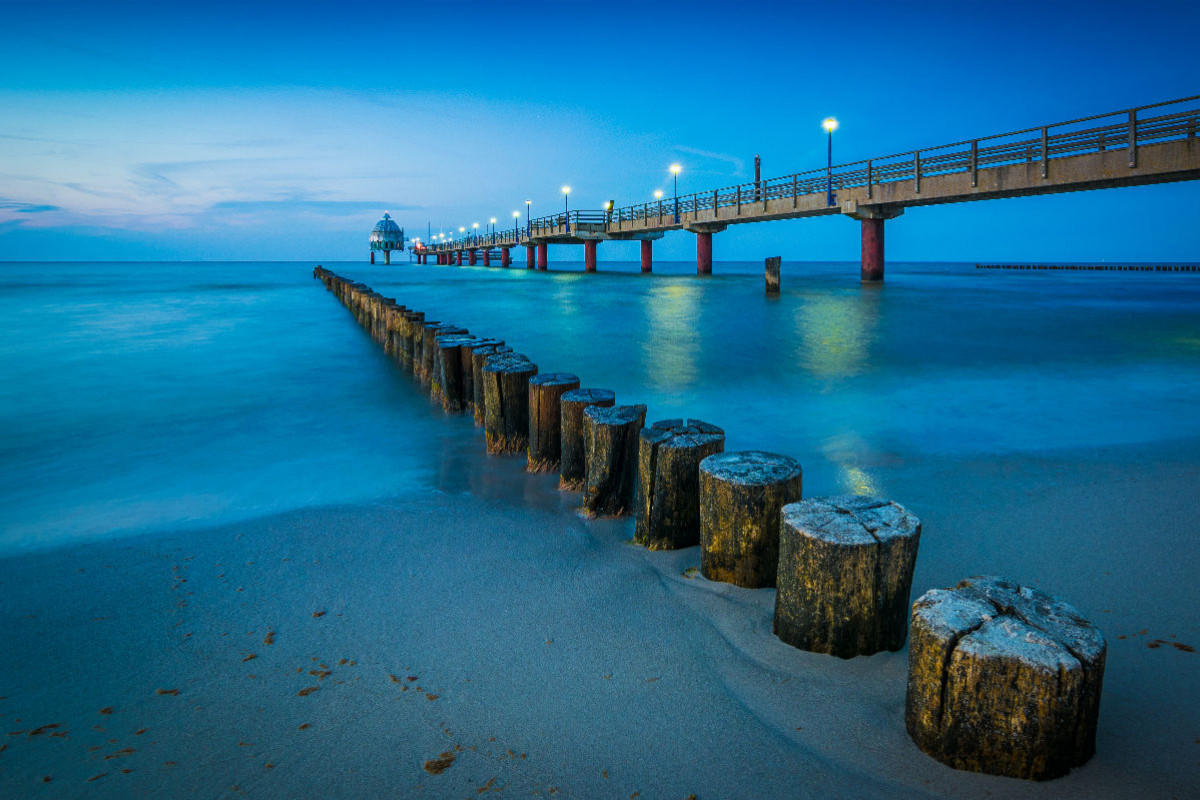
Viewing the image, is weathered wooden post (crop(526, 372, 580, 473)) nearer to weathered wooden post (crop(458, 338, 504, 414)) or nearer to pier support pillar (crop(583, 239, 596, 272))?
weathered wooden post (crop(458, 338, 504, 414))

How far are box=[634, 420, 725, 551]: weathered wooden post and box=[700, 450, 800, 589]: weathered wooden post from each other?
0.95 feet

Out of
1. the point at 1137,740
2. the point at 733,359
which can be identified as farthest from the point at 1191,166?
the point at 1137,740

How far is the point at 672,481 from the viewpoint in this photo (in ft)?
12.2

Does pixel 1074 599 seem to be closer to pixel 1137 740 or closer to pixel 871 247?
pixel 1137 740

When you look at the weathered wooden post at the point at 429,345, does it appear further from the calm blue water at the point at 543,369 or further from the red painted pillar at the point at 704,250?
the red painted pillar at the point at 704,250

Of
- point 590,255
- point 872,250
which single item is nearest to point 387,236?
point 590,255

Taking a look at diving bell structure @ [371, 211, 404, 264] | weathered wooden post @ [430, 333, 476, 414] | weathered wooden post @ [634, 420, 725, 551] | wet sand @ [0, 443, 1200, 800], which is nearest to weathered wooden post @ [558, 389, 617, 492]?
wet sand @ [0, 443, 1200, 800]

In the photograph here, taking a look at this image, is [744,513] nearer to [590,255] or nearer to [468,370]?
[468,370]

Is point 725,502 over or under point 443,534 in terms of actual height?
over

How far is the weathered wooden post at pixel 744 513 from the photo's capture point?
10.3ft

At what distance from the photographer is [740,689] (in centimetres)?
265

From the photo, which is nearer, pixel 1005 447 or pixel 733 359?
pixel 1005 447

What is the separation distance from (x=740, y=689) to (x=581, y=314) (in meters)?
22.1

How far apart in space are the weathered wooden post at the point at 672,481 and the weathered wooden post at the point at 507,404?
239 cm
